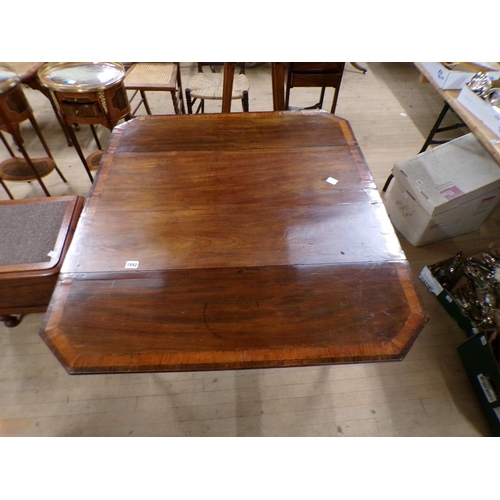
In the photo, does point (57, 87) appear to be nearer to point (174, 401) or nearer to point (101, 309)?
point (101, 309)

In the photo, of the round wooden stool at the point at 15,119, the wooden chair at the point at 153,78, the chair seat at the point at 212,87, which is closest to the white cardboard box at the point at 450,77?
the chair seat at the point at 212,87

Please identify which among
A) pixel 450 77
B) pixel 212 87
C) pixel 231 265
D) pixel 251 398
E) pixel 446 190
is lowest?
pixel 251 398

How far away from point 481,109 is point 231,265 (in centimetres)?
167

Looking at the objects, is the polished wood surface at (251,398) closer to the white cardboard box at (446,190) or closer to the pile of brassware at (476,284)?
the pile of brassware at (476,284)

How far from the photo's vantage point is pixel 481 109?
1.67m

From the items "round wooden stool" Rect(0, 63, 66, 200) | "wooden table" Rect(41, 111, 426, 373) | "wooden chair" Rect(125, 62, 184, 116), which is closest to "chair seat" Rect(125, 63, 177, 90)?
"wooden chair" Rect(125, 62, 184, 116)

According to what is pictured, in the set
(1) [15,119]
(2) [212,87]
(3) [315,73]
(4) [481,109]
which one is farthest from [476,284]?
(1) [15,119]

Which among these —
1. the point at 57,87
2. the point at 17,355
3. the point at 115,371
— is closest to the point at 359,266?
the point at 115,371

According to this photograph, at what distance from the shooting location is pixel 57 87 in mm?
1737

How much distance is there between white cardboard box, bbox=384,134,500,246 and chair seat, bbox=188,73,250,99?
4.25 feet

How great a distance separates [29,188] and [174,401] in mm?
2042

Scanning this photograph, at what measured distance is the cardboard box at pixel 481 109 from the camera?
1575 mm

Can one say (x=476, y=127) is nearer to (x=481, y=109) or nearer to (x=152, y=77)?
(x=481, y=109)

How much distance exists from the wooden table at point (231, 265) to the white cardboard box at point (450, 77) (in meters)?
1.09
